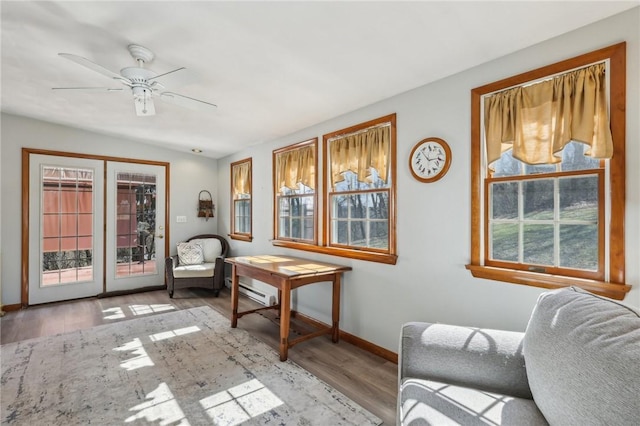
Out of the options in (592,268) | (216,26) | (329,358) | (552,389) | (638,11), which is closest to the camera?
(552,389)

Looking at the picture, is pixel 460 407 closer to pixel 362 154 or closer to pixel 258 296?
pixel 362 154

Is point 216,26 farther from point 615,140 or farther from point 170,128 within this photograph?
point 170,128

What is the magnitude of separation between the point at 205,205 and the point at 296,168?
8.40 ft

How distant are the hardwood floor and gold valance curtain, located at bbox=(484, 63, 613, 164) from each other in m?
1.86

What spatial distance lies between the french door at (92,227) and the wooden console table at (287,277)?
98.8 inches

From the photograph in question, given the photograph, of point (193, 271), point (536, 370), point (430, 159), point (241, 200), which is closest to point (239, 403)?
point (536, 370)

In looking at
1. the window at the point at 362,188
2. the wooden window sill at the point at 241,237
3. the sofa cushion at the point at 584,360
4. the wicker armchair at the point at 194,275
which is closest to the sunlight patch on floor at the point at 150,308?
the wicker armchair at the point at 194,275

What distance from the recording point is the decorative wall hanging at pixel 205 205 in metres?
5.60

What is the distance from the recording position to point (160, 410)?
2.00 meters

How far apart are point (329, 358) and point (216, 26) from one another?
2.73m

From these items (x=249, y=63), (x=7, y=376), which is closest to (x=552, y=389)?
(x=249, y=63)

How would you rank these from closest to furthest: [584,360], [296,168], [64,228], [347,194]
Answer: [584,360] < [347,194] < [296,168] < [64,228]

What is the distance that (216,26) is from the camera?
6.31 ft

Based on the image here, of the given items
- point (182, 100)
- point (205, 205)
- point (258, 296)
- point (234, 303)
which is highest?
point (182, 100)
